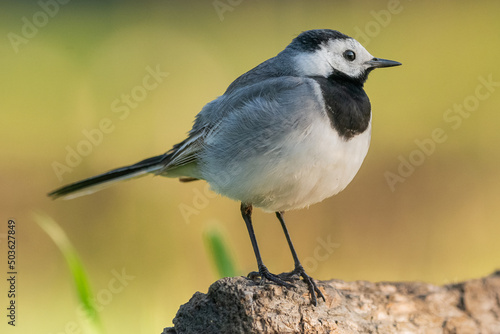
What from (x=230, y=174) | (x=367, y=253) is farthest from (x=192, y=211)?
(x=230, y=174)

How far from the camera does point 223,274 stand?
3.40 m

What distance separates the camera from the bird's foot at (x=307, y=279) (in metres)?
2.97

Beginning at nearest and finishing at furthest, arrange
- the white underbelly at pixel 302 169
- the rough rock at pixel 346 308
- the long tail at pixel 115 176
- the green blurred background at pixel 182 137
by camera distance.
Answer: the rough rock at pixel 346 308 → the white underbelly at pixel 302 169 → the long tail at pixel 115 176 → the green blurred background at pixel 182 137

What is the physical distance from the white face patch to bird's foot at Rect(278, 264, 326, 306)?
99cm

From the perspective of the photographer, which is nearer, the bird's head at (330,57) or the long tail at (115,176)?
the bird's head at (330,57)

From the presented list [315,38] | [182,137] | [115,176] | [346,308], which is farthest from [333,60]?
[182,137]

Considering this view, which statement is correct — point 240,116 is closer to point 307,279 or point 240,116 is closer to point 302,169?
point 302,169

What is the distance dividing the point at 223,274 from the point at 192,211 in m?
1.46

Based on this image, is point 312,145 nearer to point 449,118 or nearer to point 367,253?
point 367,253

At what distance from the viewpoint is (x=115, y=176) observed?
12.1ft

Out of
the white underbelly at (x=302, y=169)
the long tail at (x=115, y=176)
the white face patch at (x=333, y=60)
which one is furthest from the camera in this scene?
the long tail at (x=115, y=176)

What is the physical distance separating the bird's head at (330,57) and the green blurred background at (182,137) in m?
1.01

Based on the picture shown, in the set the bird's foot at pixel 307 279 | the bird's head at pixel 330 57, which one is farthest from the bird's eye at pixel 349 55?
the bird's foot at pixel 307 279

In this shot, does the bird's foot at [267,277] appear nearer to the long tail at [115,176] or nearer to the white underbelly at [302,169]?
the white underbelly at [302,169]
